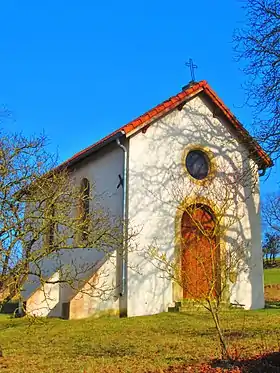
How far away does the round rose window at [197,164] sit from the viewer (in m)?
16.5

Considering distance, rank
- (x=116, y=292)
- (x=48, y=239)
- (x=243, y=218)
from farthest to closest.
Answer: (x=243, y=218) < (x=116, y=292) < (x=48, y=239)

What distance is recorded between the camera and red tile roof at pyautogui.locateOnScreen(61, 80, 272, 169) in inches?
587

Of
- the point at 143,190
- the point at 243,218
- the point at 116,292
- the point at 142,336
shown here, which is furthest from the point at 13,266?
the point at 243,218

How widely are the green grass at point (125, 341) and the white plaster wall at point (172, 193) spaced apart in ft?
4.28

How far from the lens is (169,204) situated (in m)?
15.5

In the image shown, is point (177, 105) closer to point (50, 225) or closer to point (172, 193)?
point (172, 193)

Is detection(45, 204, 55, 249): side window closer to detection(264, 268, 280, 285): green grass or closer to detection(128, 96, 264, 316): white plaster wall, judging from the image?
detection(128, 96, 264, 316): white plaster wall

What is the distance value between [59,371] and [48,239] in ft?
8.66

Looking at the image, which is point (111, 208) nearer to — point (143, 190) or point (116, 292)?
point (143, 190)

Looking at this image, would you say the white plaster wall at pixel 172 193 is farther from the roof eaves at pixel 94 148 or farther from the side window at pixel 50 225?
the side window at pixel 50 225

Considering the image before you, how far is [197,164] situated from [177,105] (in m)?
2.24

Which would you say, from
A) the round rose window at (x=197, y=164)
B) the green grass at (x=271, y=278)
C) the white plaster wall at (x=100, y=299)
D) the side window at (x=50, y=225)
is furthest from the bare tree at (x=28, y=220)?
the green grass at (x=271, y=278)

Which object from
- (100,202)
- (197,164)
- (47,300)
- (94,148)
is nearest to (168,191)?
(197,164)

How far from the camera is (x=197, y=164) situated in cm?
1673
